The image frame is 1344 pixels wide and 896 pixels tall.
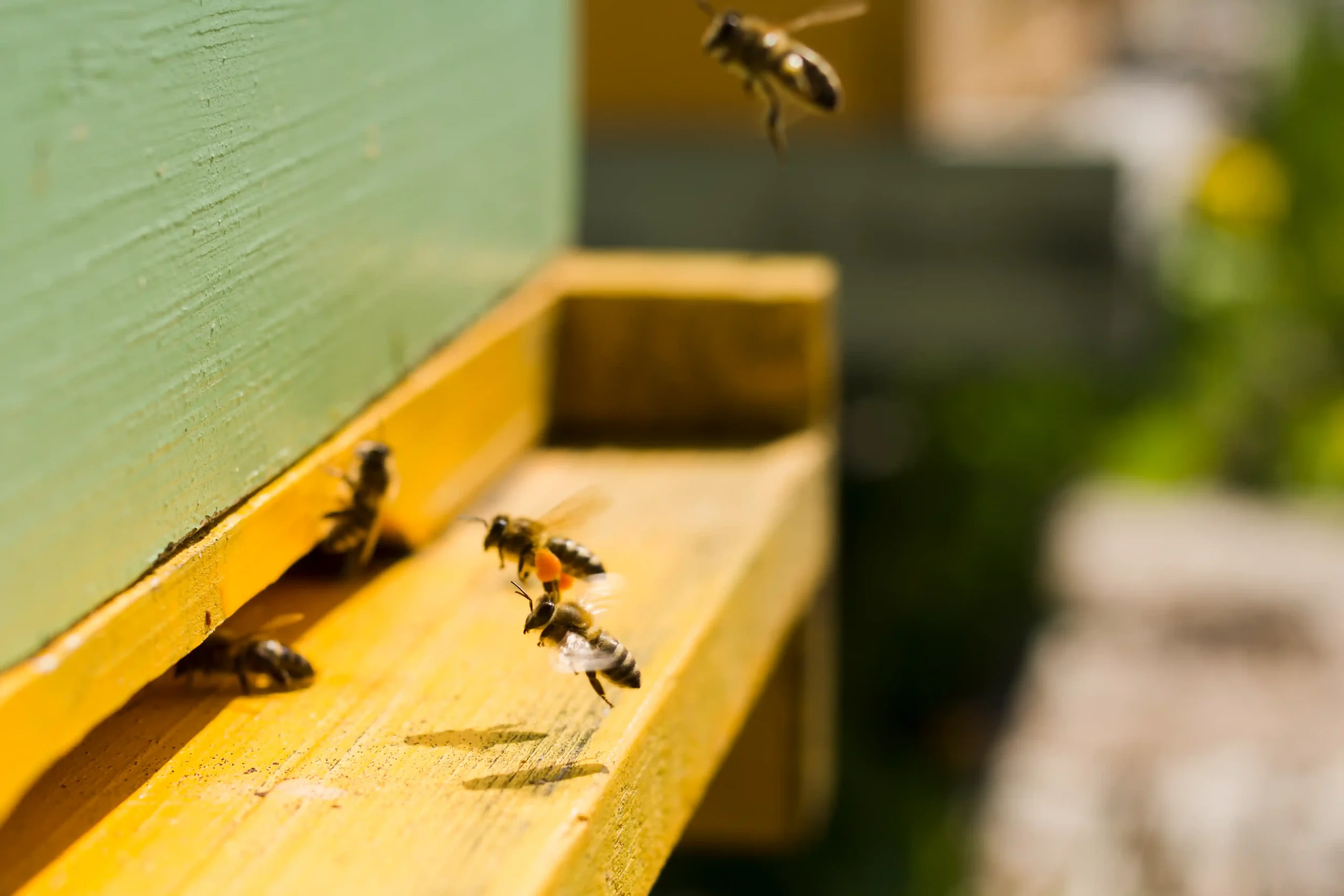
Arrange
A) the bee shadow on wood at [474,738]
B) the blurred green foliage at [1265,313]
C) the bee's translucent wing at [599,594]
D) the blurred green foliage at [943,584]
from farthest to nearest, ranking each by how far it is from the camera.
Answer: the blurred green foliage at [1265,313], the blurred green foliage at [943,584], the bee's translucent wing at [599,594], the bee shadow on wood at [474,738]

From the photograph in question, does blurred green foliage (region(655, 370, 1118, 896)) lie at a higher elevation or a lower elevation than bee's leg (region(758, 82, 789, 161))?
lower

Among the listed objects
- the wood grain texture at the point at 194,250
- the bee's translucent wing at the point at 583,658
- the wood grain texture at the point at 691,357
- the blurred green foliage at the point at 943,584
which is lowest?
the blurred green foliage at the point at 943,584

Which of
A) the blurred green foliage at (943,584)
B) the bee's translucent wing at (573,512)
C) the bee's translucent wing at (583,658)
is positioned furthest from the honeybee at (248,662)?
the blurred green foliage at (943,584)

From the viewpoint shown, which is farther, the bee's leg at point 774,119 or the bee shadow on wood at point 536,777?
the bee's leg at point 774,119

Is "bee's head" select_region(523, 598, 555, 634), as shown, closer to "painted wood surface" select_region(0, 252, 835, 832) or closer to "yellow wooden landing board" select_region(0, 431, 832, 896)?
"yellow wooden landing board" select_region(0, 431, 832, 896)

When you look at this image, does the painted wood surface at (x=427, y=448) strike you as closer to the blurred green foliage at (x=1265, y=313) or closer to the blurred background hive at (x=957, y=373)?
the blurred background hive at (x=957, y=373)

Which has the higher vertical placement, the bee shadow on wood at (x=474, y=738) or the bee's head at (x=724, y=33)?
the bee's head at (x=724, y=33)

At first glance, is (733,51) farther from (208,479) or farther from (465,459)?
(208,479)

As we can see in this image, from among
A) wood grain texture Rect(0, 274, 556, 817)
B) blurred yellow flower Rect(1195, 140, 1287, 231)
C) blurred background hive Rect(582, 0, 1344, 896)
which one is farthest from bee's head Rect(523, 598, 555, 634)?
blurred yellow flower Rect(1195, 140, 1287, 231)
